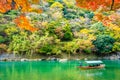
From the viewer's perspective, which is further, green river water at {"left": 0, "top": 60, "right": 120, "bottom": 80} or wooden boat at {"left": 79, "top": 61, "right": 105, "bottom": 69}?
wooden boat at {"left": 79, "top": 61, "right": 105, "bottom": 69}

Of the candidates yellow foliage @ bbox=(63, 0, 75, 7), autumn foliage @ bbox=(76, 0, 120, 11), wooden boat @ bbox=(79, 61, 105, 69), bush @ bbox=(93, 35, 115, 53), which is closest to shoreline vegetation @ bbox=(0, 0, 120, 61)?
bush @ bbox=(93, 35, 115, 53)

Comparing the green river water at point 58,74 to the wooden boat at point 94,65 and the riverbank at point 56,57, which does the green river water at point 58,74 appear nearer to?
the wooden boat at point 94,65

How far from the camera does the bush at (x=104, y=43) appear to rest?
4055cm

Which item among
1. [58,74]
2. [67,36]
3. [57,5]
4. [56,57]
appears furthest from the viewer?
[57,5]

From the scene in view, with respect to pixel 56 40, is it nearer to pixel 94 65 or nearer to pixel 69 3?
pixel 94 65

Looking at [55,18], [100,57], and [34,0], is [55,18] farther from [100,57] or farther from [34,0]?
[34,0]

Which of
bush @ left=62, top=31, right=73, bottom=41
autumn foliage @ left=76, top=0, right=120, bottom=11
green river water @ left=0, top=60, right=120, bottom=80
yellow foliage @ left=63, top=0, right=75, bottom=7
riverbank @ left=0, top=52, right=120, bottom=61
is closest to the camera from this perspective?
autumn foliage @ left=76, top=0, right=120, bottom=11

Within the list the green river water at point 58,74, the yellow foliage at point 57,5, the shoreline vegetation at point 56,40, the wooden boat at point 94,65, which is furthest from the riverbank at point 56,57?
the yellow foliage at point 57,5

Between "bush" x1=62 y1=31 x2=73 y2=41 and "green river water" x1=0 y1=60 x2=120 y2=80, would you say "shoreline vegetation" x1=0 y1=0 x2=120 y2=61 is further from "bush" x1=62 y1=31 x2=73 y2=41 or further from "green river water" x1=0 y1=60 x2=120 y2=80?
"green river water" x1=0 y1=60 x2=120 y2=80

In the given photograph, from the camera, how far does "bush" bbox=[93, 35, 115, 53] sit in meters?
40.5

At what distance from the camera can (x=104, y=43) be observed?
4119 cm

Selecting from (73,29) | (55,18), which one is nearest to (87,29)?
(73,29)

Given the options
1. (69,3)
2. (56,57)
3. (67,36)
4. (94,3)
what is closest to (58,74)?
(94,3)

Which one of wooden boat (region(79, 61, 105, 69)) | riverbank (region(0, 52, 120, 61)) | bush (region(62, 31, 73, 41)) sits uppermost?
bush (region(62, 31, 73, 41))
